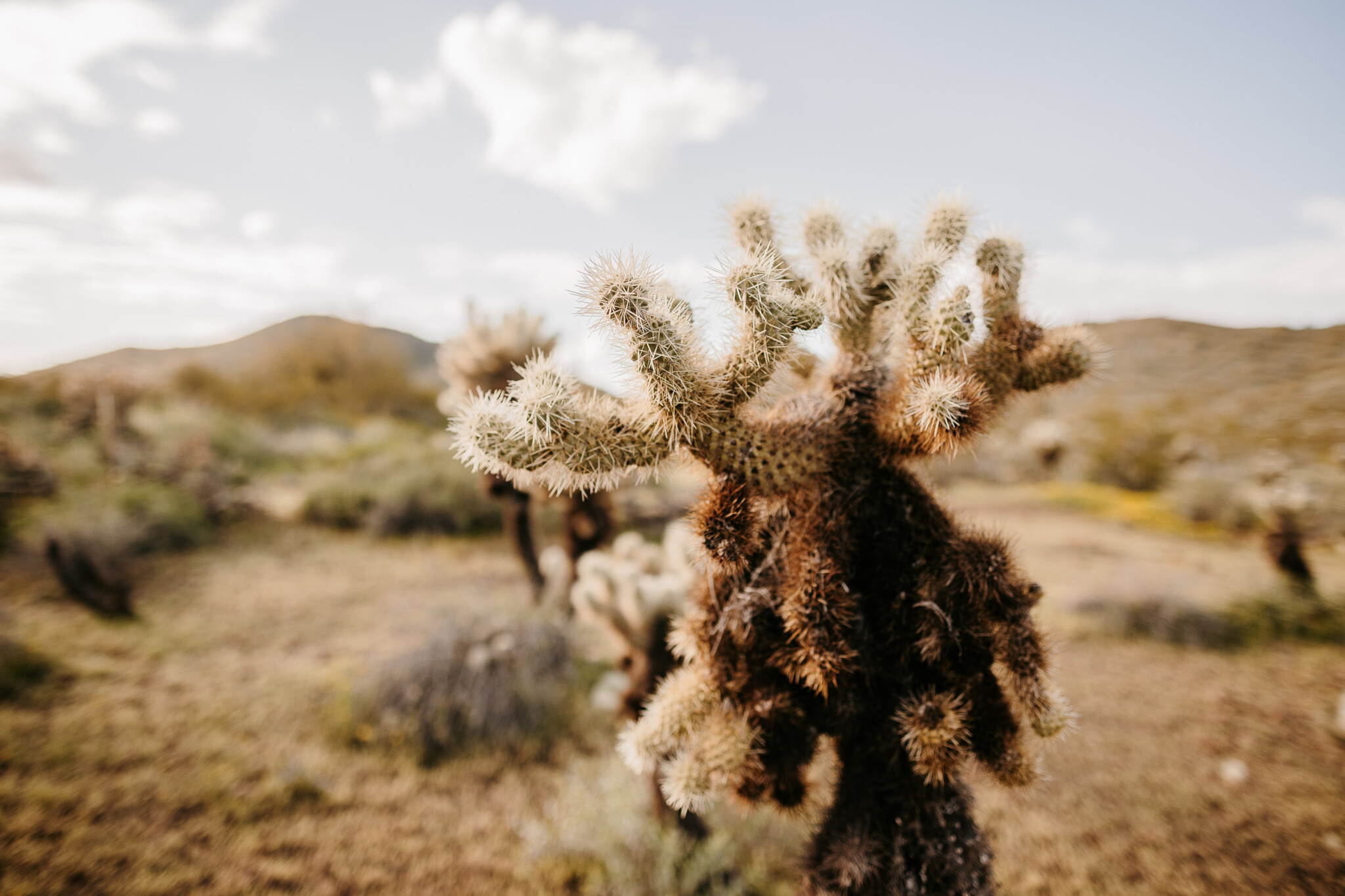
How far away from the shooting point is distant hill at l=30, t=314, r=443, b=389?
12629 millimetres

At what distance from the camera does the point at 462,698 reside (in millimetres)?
3869

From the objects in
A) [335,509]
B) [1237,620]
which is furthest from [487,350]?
[1237,620]

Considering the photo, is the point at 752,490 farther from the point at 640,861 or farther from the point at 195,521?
the point at 195,521

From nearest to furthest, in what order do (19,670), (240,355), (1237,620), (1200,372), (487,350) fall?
(19,670) → (487,350) → (1237,620) → (1200,372) → (240,355)

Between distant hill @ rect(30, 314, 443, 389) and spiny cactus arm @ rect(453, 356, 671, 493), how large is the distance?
15.7 m

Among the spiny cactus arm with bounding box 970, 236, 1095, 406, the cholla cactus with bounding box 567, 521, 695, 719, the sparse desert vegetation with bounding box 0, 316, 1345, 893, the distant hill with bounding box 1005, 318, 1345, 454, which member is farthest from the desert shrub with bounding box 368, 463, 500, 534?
the distant hill with bounding box 1005, 318, 1345, 454

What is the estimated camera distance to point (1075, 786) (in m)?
3.54

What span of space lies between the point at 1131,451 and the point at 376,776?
17.3 meters

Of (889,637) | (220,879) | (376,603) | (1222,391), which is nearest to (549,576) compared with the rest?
(376,603)

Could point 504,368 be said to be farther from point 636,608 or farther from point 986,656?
point 986,656

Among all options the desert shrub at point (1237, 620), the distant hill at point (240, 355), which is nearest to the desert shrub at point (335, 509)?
the distant hill at point (240, 355)

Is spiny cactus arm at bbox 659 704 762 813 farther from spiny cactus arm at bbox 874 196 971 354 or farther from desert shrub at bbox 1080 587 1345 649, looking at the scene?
desert shrub at bbox 1080 587 1345 649

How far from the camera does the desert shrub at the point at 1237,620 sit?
18.1 ft

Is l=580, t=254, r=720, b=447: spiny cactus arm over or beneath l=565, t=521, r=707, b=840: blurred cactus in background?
over
